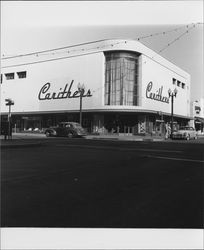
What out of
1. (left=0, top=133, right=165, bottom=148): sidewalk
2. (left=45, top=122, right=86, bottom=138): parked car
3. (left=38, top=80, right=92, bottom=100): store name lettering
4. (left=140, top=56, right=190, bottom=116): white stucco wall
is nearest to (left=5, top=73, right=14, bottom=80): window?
(left=38, top=80, right=92, bottom=100): store name lettering

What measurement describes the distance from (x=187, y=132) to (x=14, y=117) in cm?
3111

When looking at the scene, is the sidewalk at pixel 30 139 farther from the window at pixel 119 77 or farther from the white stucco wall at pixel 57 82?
the white stucco wall at pixel 57 82

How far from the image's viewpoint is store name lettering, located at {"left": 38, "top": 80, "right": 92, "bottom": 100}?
43.6 meters

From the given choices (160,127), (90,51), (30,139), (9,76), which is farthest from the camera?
(9,76)

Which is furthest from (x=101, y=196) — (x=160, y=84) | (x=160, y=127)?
(x=160, y=84)

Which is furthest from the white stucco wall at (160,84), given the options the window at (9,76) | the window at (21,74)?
the window at (9,76)

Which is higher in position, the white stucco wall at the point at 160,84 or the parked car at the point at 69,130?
the white stucco wall at the point at 160,84

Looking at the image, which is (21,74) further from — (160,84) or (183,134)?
(183,134)

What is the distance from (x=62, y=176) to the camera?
7.52m

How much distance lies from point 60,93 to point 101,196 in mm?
40993

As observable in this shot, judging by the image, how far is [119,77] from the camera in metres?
41.4

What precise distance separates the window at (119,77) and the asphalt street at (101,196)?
3227 cm

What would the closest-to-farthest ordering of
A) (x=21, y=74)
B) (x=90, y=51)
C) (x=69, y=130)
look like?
1. (x=69, y=130)
2. (x=90, y=51)
3. (x=21, y=74)

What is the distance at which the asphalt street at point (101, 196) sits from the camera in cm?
424
